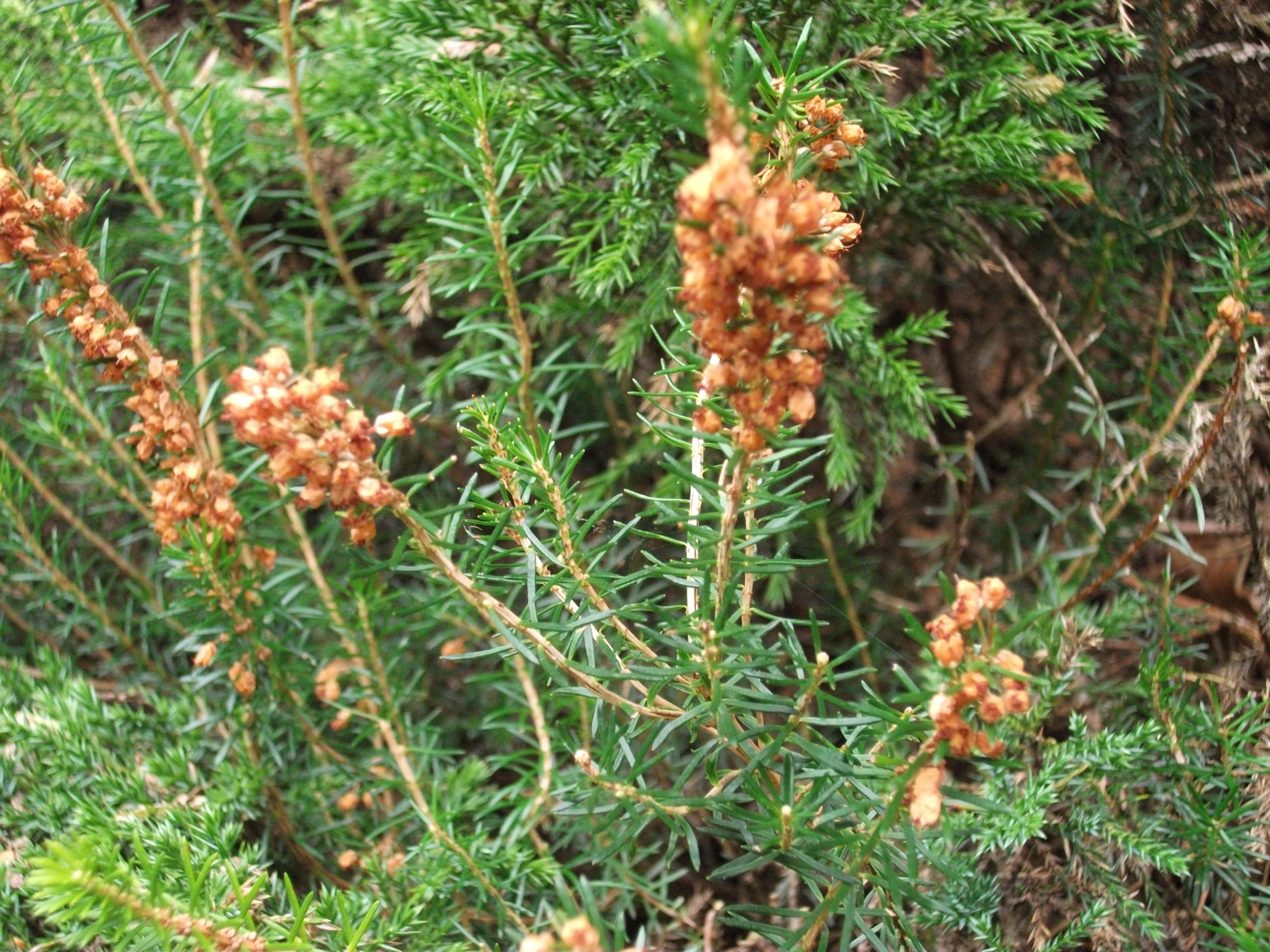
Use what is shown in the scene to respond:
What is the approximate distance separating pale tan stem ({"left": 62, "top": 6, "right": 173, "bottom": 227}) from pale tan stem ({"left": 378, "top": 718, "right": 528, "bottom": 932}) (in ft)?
2.48

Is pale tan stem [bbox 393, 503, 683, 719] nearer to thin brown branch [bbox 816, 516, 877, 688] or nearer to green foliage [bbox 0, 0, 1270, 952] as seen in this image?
green foliage [bbox 0, 0, 1270, 952]

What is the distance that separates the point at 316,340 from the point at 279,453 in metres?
0.77

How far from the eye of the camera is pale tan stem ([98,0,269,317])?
108 cm

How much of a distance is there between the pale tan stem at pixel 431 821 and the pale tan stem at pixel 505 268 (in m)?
0.39

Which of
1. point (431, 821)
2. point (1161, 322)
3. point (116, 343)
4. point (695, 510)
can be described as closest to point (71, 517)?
point (116, 343)

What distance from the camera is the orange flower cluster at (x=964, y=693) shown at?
60 cm

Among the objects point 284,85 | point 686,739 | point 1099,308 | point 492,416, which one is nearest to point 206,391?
point 284,85

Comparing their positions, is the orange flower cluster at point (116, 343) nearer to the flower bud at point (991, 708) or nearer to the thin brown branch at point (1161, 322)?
the flower bud at point (991, 708)

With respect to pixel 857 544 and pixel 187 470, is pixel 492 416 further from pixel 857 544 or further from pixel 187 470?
pixel 857 544

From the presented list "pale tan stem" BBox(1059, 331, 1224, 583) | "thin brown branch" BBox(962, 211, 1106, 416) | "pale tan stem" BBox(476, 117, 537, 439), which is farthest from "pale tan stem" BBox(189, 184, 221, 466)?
"pale tan stem" BBox(1059, 331, 1224, 583)

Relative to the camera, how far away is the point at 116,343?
91 centimetres

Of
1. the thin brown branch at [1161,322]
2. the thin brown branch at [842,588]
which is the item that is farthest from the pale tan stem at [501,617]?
the thin brown branch at [1161,322]

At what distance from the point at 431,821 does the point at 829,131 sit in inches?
30.6

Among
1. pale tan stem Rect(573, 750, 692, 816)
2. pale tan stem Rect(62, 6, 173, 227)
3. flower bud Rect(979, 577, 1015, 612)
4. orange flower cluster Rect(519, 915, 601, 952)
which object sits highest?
pale tan stem Rect(62, 6, 173, 227)
